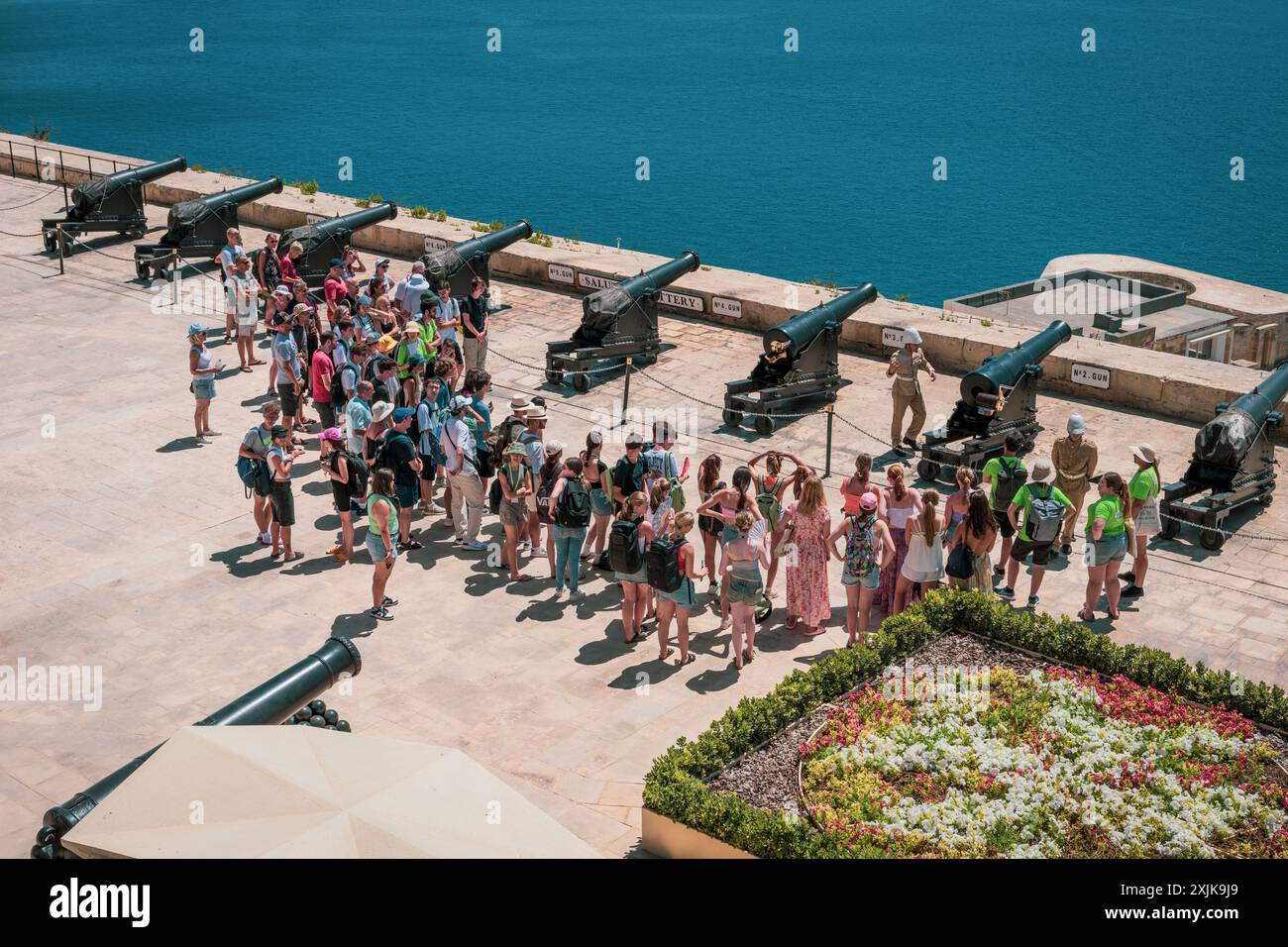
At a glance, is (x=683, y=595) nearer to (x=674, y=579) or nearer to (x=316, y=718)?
(x=674, y=579)

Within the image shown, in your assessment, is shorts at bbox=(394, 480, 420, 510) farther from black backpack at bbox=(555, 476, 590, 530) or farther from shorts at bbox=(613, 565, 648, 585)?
shorts at bbox=(613, 565, 648, 585)

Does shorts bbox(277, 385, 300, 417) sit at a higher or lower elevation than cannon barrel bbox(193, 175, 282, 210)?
lower

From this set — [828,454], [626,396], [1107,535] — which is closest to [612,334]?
[626,396]

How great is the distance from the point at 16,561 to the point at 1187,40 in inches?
4614

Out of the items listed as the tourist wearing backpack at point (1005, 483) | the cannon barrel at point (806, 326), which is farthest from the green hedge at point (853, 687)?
the cannon barrel at point (806, 326)

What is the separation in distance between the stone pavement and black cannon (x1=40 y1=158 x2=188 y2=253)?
268 inches

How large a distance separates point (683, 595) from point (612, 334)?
7475 millimetres

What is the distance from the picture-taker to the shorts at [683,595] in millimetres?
10844

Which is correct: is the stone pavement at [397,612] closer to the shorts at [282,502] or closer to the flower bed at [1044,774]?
the shorts at [282,502]

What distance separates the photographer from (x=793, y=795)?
916 cm

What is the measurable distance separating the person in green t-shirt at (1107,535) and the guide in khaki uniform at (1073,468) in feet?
2.90

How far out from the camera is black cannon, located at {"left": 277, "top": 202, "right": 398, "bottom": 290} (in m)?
20.5

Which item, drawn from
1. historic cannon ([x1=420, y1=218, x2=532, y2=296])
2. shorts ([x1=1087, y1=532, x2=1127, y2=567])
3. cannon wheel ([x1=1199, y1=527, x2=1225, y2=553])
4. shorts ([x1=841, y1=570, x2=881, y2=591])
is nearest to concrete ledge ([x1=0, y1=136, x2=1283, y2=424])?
historic cannon ([x1=420, y1=218, x2=532, y2=296])
